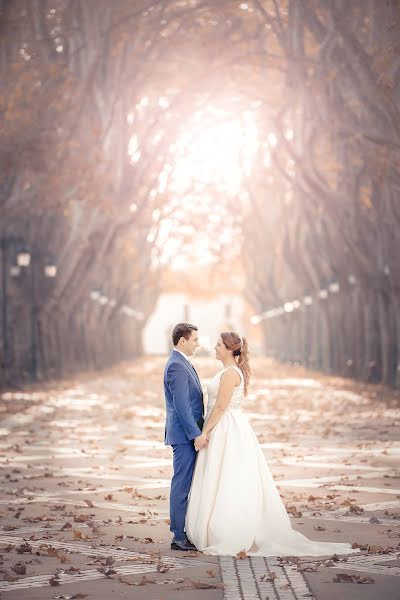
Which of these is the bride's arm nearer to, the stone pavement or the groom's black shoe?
the groom's black shoe

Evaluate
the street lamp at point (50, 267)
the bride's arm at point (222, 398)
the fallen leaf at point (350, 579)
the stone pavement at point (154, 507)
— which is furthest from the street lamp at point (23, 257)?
the fallen leaf at point (350, 579)

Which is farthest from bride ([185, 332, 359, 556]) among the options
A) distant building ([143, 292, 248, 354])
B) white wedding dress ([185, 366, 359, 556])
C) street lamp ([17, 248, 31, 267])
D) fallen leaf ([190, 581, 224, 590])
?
distant building ([143, 292, 248, 354])

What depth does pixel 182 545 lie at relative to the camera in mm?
9469

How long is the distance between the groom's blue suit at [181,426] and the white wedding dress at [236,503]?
8 centimetres

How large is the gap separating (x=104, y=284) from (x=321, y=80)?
30744mm

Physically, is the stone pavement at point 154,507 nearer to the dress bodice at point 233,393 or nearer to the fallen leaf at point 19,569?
the fallen leaf at point 19,569

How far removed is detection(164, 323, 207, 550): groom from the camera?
960 cm

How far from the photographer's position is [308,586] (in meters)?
7.89

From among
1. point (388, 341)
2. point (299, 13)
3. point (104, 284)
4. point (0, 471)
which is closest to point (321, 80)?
point (299, 13)

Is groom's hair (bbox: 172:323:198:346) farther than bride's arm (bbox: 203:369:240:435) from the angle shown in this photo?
Yes

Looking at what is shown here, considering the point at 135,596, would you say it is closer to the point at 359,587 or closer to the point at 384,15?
the point at 359,587

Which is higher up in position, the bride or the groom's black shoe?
the bride

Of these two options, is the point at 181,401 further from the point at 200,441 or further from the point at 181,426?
the point at 200,441

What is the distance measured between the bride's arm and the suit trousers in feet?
0.80
